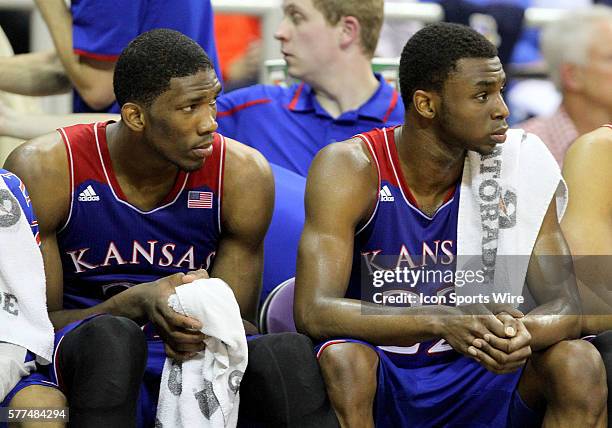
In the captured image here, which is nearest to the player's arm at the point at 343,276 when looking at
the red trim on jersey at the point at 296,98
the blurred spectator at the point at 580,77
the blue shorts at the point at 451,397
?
the blue shorts at the point at 451,397

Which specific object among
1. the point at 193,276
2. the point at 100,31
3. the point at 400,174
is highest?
the point at 100,31

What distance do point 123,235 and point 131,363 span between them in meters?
0.57

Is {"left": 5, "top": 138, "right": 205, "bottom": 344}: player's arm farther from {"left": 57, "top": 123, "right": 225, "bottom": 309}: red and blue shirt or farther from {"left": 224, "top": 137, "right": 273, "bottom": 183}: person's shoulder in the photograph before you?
{"left": 224, "top": 137, "right": 273, "bottom": 183}: person's shoulder

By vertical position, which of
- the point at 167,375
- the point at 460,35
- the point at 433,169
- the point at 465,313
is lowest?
the point at 167,375

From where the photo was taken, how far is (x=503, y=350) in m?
3.07

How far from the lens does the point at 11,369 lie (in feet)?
9.89

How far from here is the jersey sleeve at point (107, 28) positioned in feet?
13.4

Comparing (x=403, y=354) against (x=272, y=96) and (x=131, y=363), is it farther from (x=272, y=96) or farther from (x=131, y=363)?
(x=272, y=96)

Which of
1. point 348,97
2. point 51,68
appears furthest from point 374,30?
point 51,68

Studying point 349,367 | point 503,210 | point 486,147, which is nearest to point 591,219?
point 503,210

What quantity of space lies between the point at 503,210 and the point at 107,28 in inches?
59.0

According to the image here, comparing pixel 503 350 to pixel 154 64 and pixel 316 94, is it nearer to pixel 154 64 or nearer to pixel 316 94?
pixel 154 64

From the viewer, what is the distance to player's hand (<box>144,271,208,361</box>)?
3.10 metres

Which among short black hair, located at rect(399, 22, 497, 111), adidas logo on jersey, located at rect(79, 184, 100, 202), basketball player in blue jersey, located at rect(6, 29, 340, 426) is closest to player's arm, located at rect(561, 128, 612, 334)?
short black hair, located at rect(399, 22, 497, 111)
